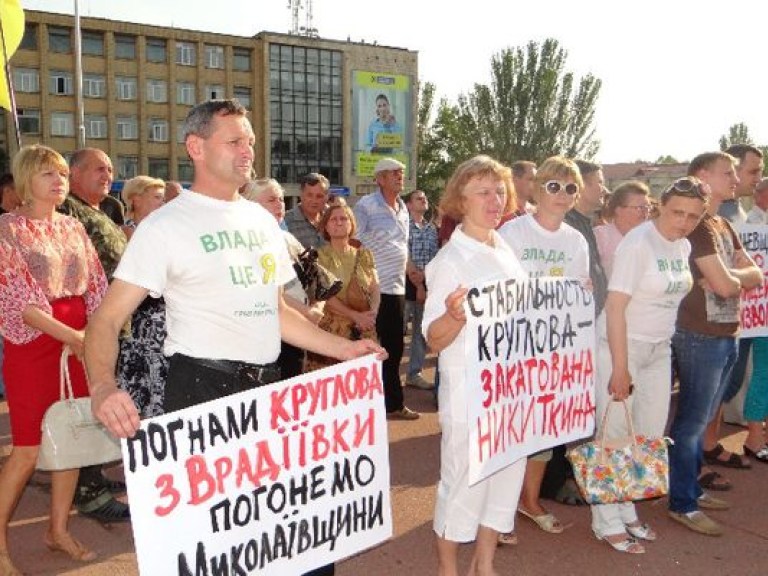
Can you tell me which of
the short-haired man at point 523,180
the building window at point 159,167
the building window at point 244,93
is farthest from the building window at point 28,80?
the short-haired man at point 523,180

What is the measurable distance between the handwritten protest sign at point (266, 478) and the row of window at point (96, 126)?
54.1 m

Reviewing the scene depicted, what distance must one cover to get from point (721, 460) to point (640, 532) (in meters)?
1.71

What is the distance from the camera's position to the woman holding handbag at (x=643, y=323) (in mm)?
4066

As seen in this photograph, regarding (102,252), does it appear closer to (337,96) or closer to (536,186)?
(536,186)

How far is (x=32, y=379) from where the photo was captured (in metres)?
3.96

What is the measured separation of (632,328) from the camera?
421 cm

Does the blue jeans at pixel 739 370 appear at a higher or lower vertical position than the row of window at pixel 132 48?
lower

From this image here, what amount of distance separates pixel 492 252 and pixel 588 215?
6.59 ft

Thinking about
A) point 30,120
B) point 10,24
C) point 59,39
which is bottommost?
point 10,24

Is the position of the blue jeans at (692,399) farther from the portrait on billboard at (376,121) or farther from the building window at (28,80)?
the portrait on billboard at (376,121)

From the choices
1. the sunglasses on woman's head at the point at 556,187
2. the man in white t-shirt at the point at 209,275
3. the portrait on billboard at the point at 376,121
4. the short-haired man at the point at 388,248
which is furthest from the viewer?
the portrait on billboard at the point at 376,121

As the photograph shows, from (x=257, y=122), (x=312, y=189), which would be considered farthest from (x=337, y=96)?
(x=312, y=189)

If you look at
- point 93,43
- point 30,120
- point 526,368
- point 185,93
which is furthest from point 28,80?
point 526,368

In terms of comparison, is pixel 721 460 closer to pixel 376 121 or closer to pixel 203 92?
pixel 203 92
